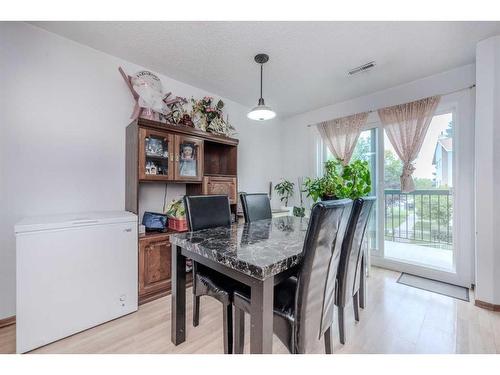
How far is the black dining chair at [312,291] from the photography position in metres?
0.95

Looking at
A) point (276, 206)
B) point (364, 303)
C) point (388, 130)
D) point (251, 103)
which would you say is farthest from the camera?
point (276, 206)

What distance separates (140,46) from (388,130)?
3038mm

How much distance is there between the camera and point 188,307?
2.03 metres

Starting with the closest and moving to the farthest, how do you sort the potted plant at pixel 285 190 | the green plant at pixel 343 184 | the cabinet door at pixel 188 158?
1. the green plant at pixel 343 184
2. the cabinet door at pixel 188 158
3. the potted plant at pixel 285 190

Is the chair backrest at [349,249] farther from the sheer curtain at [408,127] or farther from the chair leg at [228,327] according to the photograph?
the sheer curtain at [408,127]

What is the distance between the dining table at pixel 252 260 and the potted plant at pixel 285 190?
208cm

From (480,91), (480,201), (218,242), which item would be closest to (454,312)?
(480,201)

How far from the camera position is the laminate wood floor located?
Answer: 1.49 m

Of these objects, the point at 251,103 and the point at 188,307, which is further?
the point at 251,103

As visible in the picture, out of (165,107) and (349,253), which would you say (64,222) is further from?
(349,253)

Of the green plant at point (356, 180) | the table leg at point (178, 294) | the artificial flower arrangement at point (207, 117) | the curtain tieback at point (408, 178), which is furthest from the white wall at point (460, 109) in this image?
the table leg at point (178, 294)

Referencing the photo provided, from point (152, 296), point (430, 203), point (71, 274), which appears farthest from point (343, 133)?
point (71, 274)

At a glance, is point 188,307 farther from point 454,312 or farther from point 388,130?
point 388,130

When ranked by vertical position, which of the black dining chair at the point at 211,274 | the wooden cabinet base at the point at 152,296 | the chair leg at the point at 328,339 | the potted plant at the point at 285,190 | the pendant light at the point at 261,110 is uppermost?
the pendant light at the point at 261,110
